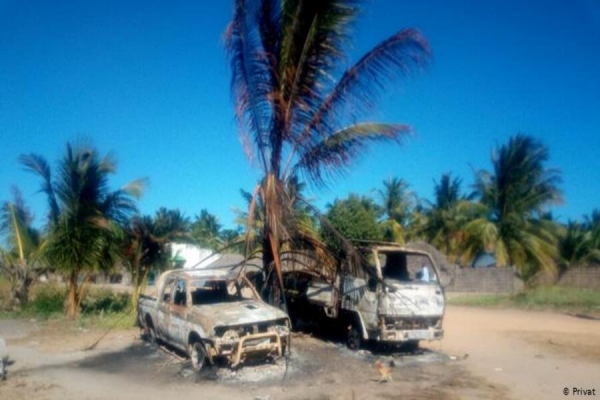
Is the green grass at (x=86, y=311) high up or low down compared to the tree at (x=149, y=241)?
down

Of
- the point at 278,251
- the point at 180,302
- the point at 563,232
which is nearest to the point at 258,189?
the point at 278,251

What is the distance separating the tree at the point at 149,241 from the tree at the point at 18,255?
3.64 meters

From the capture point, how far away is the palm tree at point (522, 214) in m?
28.3

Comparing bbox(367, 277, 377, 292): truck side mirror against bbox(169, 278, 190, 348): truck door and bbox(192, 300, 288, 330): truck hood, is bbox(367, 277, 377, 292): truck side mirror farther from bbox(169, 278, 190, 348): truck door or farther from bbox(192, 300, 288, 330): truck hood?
bbox(169, 278, 190, 348): truck door

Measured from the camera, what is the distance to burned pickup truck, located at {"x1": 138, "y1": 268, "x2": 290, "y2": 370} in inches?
359

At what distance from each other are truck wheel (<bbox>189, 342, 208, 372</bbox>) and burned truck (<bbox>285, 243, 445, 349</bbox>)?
341 cm

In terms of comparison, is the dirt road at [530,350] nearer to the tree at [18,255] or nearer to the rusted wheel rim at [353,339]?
the rusted wheel rim at [353,339]

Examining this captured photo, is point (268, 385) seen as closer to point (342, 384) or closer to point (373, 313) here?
point (342, 384)

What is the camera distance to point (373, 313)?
35.4ft

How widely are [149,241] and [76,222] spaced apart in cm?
242

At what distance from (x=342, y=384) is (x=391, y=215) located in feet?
101

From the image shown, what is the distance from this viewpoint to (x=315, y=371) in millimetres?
9438

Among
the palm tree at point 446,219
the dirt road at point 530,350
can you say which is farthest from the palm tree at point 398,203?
the dirt road at point 530,350

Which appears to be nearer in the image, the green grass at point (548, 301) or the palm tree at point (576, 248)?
the green grass at point (548, 301)
